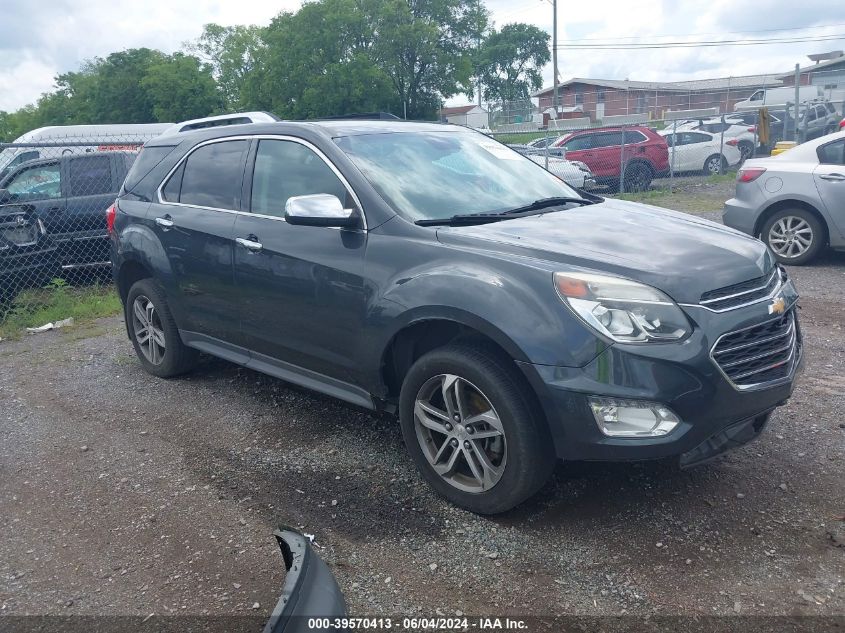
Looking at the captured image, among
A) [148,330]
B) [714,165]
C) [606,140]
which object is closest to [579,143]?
[606,140]

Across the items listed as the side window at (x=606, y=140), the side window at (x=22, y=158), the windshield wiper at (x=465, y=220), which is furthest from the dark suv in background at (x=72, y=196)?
the side window at (x=606, y=140)

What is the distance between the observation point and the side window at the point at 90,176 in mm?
9844

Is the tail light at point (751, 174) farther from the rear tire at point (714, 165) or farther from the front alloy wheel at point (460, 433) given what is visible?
the rear tire at point (714, 165)

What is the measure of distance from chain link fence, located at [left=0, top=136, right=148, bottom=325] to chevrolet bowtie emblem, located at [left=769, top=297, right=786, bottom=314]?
7.44 metres

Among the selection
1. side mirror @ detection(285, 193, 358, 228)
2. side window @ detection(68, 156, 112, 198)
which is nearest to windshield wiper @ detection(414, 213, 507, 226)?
side mirror @ detection(285, 193, 358, 228)

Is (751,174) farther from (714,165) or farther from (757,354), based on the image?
(714,165)

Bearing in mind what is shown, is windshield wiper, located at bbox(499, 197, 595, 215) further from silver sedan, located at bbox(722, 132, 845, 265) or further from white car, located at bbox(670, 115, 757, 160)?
white car, located at bbox(670, 115, 757, 160)

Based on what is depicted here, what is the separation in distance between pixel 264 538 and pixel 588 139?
1684cm

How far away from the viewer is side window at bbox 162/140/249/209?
15.7 ft

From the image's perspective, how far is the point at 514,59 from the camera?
87.2m

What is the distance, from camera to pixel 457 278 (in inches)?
135

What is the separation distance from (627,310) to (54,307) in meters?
7.56

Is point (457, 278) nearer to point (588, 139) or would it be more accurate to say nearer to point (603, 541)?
point (603, 541)

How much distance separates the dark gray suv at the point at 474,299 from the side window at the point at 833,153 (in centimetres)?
492
